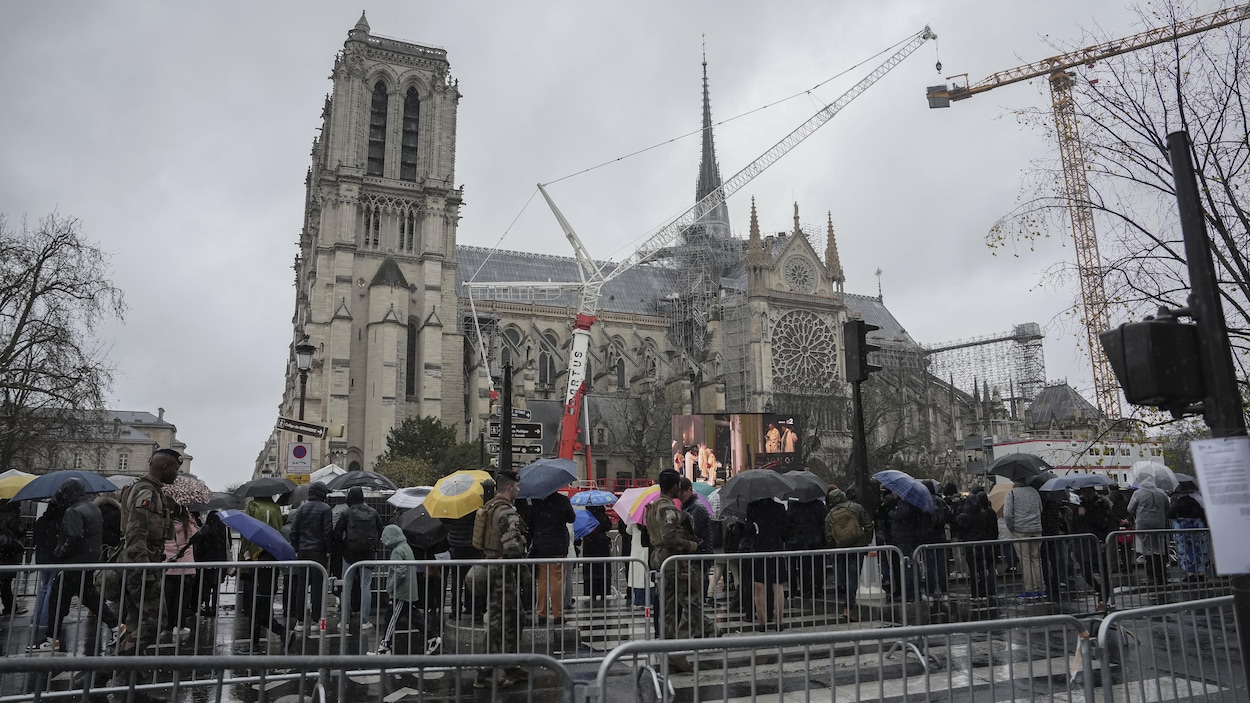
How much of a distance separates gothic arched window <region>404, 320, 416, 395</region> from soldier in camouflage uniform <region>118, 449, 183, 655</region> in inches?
1667

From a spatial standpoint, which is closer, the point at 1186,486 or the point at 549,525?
the point at 549,525

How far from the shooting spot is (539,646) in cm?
827

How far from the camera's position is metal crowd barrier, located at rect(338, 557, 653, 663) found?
688 centimetres

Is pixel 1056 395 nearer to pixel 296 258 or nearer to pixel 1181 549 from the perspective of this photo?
pixel 296 258

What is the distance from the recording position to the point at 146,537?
7250 mm

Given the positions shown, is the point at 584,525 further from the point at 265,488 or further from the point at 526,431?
the point at 526,431

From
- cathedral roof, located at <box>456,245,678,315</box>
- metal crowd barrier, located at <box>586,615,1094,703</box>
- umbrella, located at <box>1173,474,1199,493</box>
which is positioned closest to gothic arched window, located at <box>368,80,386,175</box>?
cathedral roof, located at <box>456,245,678,315</box>

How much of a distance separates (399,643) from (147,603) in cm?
277

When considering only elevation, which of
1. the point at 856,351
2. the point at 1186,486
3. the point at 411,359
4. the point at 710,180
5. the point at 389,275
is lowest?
the point at 1186,486

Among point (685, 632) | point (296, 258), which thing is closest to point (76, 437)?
point (685, 632)

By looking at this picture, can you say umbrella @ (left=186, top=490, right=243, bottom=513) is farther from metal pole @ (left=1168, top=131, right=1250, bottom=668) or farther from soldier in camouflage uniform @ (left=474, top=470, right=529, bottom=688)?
metal pole @ (left=1168, top=131, right=1250, bottom=668)

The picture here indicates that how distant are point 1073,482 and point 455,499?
352 inches

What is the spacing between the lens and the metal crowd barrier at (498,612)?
22.6ft

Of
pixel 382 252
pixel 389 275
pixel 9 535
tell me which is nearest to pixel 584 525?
pixel 9 535
